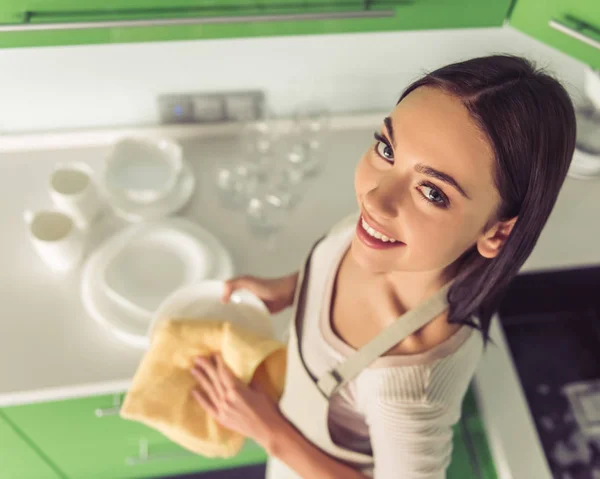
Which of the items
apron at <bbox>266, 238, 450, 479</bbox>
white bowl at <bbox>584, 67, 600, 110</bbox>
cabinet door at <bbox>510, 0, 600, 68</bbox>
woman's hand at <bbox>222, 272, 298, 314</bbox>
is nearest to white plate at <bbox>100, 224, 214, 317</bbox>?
woman's hand at <bbox>222, 272, 298, 314</bbox>

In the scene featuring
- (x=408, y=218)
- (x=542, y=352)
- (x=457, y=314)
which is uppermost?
(x=408, y=218)

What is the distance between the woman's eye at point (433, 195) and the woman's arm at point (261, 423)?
0.43 meters

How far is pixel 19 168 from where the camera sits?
1.09 meters

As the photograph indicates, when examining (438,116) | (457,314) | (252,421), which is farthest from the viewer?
(252,421)

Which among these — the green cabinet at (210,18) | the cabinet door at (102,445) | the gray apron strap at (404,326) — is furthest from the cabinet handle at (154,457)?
the green cabinet at (210,18)

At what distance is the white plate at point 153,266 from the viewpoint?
3.10ft

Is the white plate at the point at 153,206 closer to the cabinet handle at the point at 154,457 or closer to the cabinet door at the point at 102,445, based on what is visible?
the cabinet door at the point at 102,445

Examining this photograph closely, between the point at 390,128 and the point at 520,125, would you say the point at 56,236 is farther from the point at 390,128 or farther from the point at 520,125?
the point at 520,125

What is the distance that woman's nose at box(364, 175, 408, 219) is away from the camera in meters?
0.51

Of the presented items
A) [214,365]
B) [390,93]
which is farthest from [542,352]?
[214,365]

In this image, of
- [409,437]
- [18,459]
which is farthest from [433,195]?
[18,459]

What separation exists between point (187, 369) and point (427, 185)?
503 millimetres

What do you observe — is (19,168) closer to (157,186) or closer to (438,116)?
(157,186)

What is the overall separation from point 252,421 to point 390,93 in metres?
0.74
